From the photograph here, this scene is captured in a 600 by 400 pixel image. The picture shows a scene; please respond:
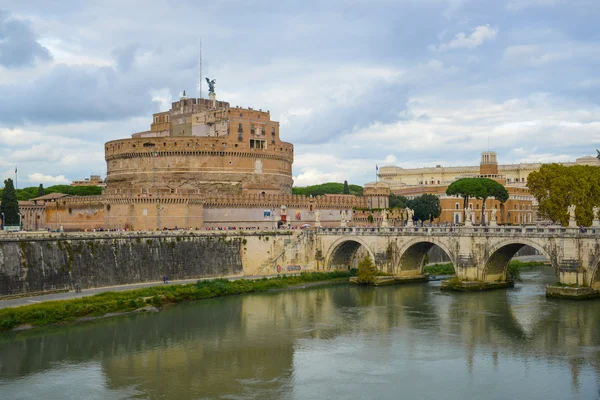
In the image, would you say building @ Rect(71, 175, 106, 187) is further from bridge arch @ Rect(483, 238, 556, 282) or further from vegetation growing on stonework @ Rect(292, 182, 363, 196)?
bridge arch @ Rect(483, 238, 556, 282)

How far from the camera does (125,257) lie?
44625 millimetres

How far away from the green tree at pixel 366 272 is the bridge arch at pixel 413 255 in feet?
5.59

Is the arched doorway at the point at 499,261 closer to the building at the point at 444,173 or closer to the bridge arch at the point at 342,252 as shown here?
the bridge arch at the point at 342,252

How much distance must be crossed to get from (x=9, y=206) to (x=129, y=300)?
91.8ft

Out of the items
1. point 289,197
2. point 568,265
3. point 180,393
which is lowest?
point 180,393

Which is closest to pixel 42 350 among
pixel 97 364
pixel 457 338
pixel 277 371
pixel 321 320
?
pixel 97 364

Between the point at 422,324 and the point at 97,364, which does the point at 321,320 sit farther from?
the point at 97,364

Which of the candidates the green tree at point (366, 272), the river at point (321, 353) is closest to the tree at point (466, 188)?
the green tree at point (366, 272)

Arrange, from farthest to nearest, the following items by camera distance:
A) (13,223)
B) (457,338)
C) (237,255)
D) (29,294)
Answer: (13,223)
(237,255)
(29,294)
(457,338)

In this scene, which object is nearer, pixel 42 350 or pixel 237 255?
pixel 42 350

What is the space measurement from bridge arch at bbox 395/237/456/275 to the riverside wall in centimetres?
909

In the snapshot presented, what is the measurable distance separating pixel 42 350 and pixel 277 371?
34.6 ft

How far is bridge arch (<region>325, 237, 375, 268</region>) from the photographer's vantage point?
180 ft

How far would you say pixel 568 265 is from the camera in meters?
39.3
